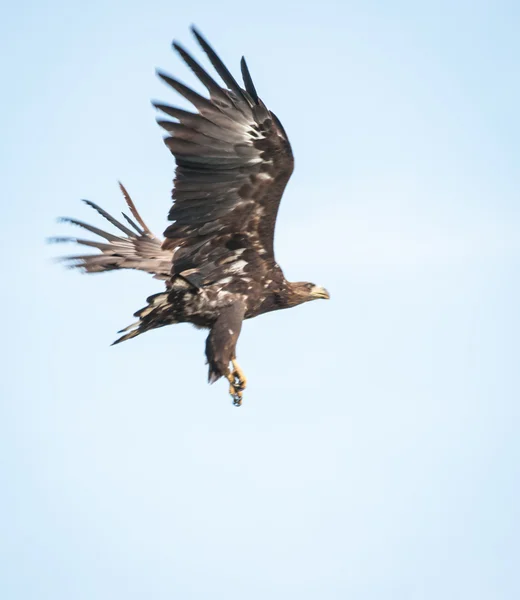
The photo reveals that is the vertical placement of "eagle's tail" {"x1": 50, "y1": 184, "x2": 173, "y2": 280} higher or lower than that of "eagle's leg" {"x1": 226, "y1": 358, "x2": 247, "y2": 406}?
higher

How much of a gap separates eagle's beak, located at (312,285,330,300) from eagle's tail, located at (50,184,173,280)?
182cm

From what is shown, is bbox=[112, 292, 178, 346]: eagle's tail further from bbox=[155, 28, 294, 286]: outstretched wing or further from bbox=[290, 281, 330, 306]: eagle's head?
bbox=[290, 281, 330, 306]: eagle's head

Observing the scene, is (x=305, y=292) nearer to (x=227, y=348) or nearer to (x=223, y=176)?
(x=227, y=348)

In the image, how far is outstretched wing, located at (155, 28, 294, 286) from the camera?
11.6 meters

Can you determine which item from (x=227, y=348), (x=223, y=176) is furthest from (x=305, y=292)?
(x=223, y=176)

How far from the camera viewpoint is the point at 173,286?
12.6 metres

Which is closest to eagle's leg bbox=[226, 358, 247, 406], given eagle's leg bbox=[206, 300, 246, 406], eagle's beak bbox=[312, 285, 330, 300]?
eagle's leg bbox=[206, 300, 246, 406]

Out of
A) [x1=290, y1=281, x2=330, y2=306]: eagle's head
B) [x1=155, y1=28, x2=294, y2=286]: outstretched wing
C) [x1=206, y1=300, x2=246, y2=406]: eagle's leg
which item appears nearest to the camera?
[x1=155, y1=28, x2=294, y2=286]: outstretched wing

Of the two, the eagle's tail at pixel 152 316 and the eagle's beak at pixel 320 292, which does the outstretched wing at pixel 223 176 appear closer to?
the eagle's tail at pixel 152 316

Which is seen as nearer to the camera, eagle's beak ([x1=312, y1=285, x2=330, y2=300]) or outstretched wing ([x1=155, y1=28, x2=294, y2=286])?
outstretched wing ([x1=155, y1=28, x2=294, y2=286])

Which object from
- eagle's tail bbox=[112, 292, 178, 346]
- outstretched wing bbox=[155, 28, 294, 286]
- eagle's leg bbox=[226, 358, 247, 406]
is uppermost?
outstretched wing bbox=[155, 28, 294, 286]

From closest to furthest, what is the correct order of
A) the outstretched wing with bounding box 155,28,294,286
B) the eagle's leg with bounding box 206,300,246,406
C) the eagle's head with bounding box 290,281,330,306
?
1. the outstretched wing with bounding box 155,28,294,286
2. the eagle's leg with bounding box 206,300,246,406
3. the eagle's head with bounding box 290,281,330,306

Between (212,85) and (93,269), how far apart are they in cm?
348

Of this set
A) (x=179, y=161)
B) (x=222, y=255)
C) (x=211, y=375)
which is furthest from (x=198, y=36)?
(x=211, y=375)
